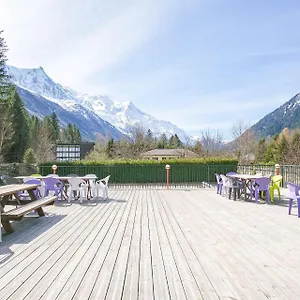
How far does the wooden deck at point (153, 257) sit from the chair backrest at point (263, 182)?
1563 millimetres

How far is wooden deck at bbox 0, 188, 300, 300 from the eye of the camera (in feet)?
9.32

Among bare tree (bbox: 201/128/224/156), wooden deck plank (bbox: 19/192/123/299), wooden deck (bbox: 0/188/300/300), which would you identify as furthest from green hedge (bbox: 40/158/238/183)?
bare tree (bbox: 201/128/224/156)

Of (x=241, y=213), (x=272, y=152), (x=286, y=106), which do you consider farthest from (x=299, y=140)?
(x=286, y=106)

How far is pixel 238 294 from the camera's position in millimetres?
2758

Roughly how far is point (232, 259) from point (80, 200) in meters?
6.07

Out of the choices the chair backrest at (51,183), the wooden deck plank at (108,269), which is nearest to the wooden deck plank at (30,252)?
the wooden deck plank at (108,269)

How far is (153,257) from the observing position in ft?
12.5

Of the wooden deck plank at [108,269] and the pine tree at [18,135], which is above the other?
the pine tree at [18,135]

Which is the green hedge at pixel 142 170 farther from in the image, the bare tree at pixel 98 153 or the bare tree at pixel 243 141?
the bare tree at pixel 243 141

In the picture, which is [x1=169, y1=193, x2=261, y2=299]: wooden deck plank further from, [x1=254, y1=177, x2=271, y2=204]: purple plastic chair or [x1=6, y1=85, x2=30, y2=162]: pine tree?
[x1=6, y1=85, x2=30, y2=162]: pine tree

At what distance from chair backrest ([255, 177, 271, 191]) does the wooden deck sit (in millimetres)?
1563

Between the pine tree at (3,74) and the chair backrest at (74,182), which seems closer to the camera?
the chair backrest at (74,182)

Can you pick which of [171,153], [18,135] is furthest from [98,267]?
[171,153]

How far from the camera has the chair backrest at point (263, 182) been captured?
27.3 feet
